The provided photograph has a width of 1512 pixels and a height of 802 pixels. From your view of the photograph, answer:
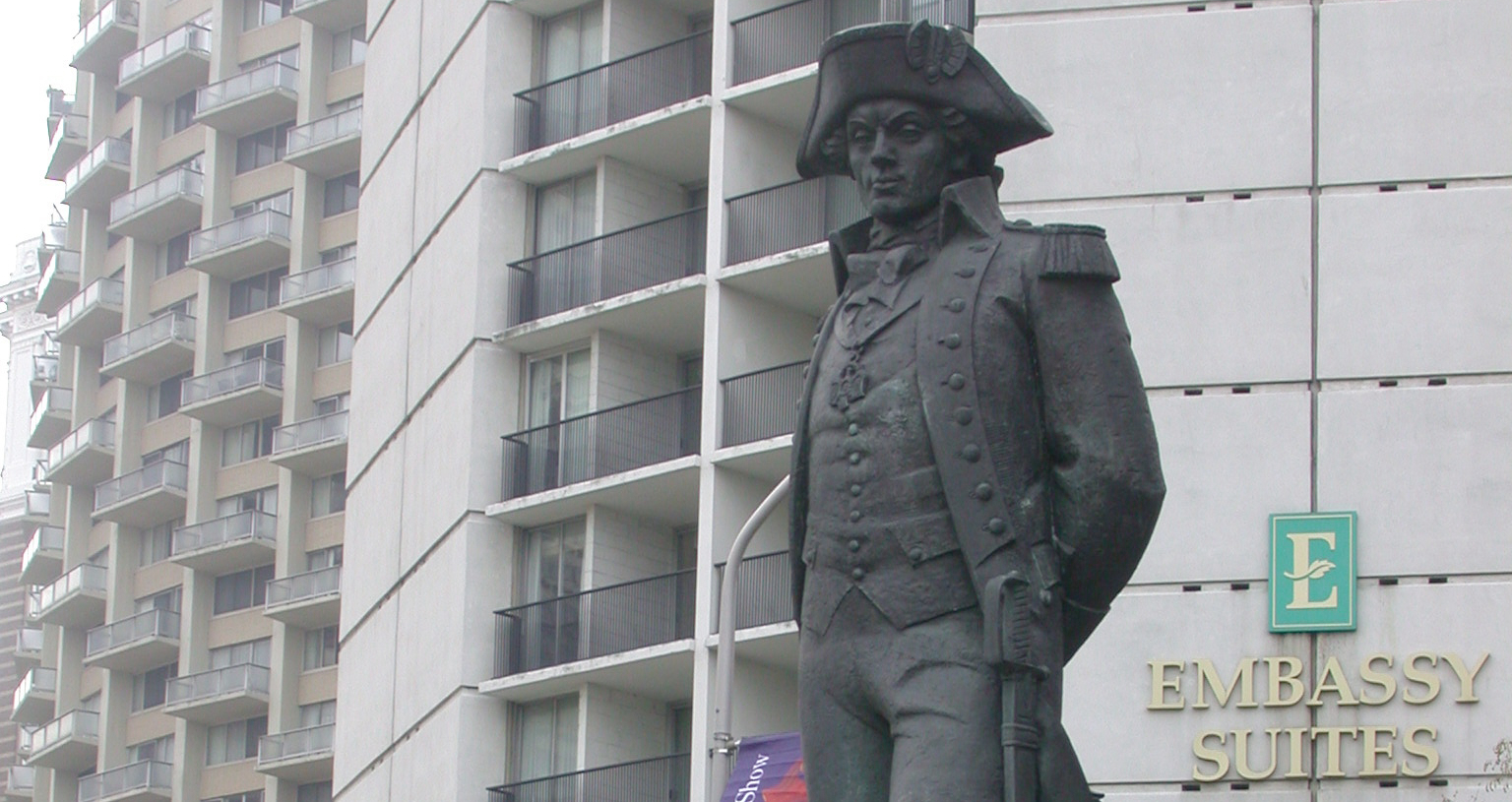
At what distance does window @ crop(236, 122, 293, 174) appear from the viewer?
90.3 m

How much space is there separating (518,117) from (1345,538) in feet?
80.1

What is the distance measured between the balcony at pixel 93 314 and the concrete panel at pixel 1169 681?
202 feet

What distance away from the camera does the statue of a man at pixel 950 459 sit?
35.1 ft

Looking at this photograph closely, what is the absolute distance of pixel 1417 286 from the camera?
37219mm

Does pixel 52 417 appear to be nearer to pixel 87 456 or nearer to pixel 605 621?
pixel 87 456

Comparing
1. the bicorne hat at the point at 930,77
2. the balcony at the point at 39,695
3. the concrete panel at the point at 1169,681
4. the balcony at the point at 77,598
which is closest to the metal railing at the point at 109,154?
the balcony at the point at 77,598

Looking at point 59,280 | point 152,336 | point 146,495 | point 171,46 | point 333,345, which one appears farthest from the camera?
point 59,280

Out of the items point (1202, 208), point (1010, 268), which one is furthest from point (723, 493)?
point (1010, 268)

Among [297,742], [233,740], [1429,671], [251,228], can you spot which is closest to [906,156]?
[1429,671]

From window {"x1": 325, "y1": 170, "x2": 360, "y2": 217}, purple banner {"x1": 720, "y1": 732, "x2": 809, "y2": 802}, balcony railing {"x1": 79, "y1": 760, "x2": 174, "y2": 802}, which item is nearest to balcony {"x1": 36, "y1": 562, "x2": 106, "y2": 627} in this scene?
balcony railing {"x1": 79, "y1": 760, "x2": 174, "y2": 802}

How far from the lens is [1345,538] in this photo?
36375mm

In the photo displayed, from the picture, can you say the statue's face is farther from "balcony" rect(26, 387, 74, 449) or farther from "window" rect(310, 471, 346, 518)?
"balcony" rect(26, 387, 74, 449)

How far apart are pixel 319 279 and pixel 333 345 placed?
2301mm

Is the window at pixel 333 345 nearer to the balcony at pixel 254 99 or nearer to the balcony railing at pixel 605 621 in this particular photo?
the balcony at pixel 254 99
